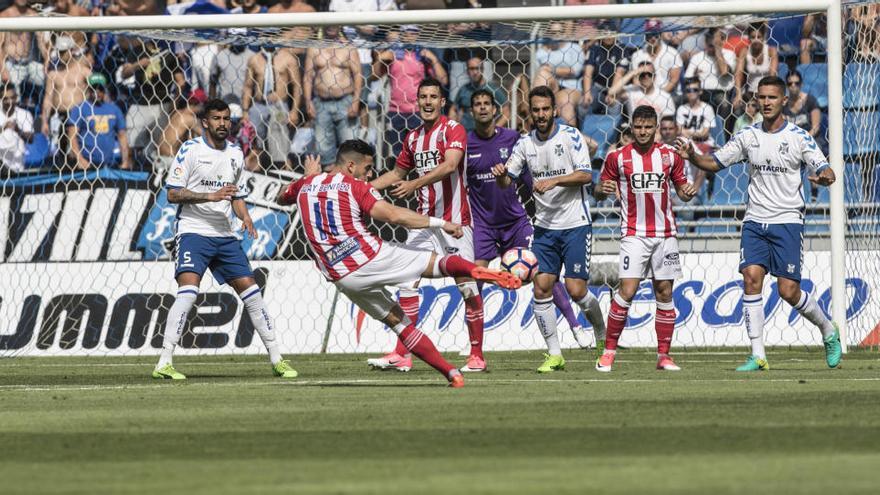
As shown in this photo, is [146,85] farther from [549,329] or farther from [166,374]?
[549,329]

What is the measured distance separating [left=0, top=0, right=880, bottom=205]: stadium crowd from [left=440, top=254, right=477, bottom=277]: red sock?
771cm

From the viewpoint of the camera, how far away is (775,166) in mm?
12125

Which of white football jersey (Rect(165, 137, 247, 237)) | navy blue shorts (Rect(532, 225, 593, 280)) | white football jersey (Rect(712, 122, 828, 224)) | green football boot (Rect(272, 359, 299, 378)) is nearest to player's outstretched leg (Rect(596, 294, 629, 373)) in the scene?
navy blue shorts (Rect(532, 225, 593, 280))

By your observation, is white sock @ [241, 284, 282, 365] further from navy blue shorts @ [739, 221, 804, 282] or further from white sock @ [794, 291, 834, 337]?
white sock @ [794, 291, 834, 337]

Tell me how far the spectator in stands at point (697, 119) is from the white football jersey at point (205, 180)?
25.0 ft

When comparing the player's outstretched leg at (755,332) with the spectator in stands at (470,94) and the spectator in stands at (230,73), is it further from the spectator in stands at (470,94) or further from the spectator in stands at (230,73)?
the spectator in stands at (230,73)

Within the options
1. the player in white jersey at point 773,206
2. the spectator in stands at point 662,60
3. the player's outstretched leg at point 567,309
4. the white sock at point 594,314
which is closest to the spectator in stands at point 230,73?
the spectator in stands at point 662,60

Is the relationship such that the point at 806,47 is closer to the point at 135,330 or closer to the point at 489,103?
the point at 489,103

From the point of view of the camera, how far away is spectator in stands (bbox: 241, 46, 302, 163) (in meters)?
18.3

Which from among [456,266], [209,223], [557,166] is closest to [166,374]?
[209,223]

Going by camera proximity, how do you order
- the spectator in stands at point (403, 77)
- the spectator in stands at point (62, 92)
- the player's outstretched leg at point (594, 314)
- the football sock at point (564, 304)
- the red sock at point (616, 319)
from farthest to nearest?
the spectator in stands at point (62, 92), the spectator in stands at point (403, 77), the football sock at point (564, 304), the player's outstretched leg at point (594, 314), the red sock at point (616, 319)

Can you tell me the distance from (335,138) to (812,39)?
5.85 m

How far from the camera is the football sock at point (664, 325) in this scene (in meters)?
12.1

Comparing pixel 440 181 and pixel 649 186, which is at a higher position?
pixel 440 181
